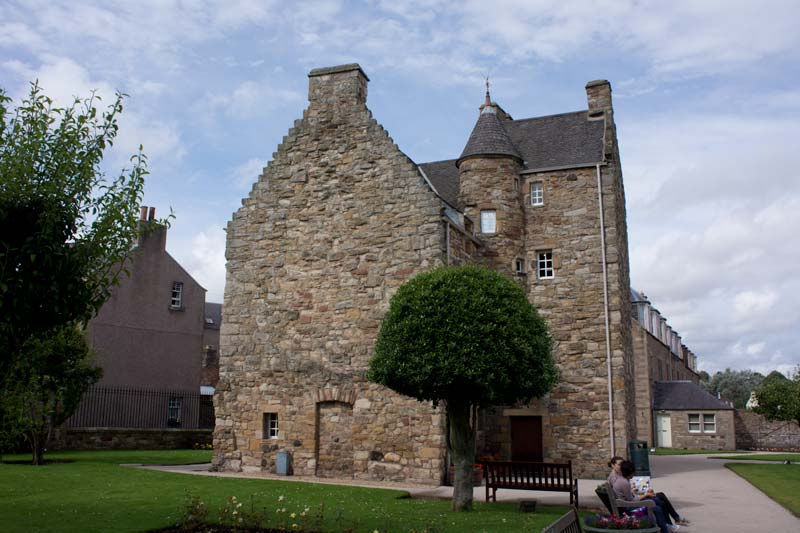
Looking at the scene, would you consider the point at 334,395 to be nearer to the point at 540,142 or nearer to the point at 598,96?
the point at 540,142

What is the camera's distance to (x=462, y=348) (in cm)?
1234

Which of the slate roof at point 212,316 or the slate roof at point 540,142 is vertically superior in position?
the slate roof at point 540,142

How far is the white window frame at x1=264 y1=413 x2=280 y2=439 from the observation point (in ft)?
67.7

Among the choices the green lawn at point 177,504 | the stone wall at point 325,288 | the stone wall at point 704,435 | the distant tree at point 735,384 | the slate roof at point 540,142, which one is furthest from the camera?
the distant tree at point 735,384

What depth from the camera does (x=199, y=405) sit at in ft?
107

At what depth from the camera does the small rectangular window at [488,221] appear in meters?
22.7

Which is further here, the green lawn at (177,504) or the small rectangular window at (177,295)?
the small rectangular window at (177,295)

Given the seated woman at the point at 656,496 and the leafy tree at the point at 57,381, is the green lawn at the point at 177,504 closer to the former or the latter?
the seated woman at the point at 656,496

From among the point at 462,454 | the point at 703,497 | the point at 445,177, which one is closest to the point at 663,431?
the point at 445,177

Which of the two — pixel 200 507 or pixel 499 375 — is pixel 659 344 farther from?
pixel 200 507

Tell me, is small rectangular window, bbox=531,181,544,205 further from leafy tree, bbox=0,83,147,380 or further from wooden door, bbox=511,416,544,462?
leafy tree, bbox=0,83,147,380

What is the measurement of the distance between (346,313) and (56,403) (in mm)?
10657

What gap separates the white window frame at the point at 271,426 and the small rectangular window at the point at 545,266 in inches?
371

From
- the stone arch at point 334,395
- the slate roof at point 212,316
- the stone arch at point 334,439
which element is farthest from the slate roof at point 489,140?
the slate roof at point 212,316
